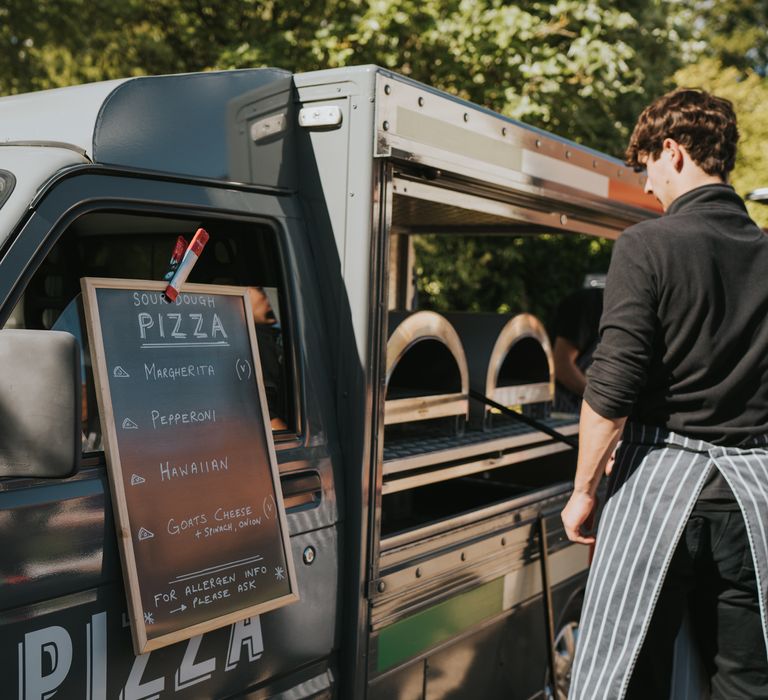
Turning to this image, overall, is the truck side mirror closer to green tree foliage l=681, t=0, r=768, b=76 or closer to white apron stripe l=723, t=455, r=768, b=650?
white apron stripe l=723, t=455, r=768, b=650

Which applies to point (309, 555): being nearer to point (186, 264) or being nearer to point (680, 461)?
point (186, 264)

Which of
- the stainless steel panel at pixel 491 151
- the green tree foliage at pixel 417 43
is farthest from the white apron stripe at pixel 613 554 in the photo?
the green tree foliage at pixel 417 43

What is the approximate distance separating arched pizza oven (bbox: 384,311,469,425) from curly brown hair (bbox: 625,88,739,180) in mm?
979

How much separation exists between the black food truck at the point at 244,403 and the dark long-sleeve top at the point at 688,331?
2.18 ft

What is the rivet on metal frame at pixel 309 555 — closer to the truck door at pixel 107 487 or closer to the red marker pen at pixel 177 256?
the truck door at pixel 107 487

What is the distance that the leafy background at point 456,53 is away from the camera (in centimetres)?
856

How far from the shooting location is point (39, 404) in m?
1.67

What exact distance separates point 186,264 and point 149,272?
27cm

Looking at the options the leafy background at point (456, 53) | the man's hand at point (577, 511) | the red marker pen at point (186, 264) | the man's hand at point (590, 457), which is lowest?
the man's hand at point (577, 511)

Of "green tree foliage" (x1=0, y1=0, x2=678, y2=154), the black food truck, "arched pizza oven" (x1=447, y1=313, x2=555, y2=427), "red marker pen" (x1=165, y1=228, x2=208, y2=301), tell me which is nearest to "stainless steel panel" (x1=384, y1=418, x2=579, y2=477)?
the black food truck

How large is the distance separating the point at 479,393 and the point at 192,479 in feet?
5.47

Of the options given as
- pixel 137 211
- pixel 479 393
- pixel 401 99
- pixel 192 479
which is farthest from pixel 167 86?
pixel 479 393

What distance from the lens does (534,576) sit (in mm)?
3541

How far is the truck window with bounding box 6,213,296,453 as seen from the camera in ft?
6.97
